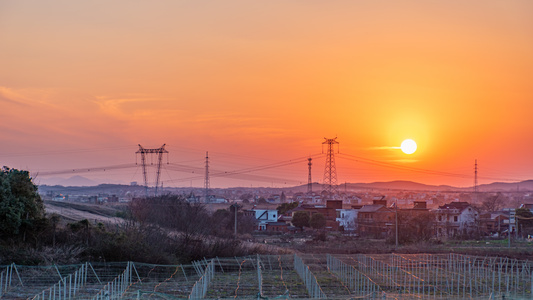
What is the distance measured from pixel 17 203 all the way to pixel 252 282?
10.2 meters

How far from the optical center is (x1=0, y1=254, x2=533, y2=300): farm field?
780 inches

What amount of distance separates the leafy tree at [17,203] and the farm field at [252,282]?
7.13 feet

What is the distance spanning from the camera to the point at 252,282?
26.0 meters

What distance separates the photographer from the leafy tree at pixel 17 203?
24.6 m

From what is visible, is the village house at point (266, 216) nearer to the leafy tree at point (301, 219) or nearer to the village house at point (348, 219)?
the leafy tree at point (301, 219)

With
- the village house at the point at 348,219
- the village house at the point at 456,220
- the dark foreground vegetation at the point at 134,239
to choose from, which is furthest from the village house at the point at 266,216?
the dark foreground vegetation at the point at 134,239

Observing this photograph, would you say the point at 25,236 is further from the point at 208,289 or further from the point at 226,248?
the point at 226,248

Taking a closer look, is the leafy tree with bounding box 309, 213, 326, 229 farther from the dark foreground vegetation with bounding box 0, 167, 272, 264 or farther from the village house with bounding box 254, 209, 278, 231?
the dark foreground vegetation with bounding box 0, 167, 272, 264

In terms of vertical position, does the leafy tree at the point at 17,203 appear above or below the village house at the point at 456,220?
above

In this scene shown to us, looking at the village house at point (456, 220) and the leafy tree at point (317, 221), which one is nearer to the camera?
the village house at point (456, 220)

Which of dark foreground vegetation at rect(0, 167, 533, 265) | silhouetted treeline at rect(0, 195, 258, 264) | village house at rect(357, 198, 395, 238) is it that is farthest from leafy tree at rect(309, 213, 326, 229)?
silhouetted treeline at rect(0, 195, 258, 264)

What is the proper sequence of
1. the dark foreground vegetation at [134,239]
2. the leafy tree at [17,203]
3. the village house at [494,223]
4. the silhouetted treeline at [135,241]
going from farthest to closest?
the village house at [494,223] < the silhouetted treeline at [135,241] < the dark foreground vegetation at [134,239] < the leafy tree at [17,203]

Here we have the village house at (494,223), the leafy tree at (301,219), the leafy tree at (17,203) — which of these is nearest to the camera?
the leafy tree at (17,203)

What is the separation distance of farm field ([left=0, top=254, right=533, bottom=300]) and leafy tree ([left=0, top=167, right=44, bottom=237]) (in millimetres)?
2174
